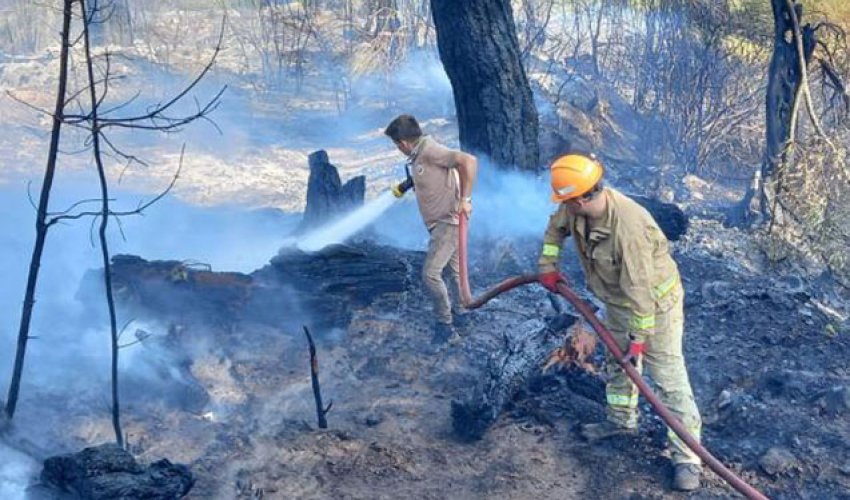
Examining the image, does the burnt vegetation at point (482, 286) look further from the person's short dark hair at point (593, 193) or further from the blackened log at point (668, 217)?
the person's short dark hair at point (593, 193)

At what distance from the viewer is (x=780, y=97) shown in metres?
9.55

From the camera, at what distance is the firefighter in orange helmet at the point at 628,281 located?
4.92 metres

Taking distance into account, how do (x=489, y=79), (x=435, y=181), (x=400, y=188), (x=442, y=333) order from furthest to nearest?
(x=489, y=79)
(x=442, y=333)
(x=400, y=188)
(x=435, y=181)

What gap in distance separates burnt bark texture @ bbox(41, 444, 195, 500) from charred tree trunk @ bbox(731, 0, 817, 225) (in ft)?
23.6

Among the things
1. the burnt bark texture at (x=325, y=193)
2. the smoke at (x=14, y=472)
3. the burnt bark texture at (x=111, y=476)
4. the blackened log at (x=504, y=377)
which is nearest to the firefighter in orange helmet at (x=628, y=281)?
the blackened log at (x=504, y=377)

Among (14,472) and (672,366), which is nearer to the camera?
(14,472)

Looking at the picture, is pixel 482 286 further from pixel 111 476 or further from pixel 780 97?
pixel 111 476

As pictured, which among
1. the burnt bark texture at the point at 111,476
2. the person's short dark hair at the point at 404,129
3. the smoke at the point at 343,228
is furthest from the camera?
the smoke at the point at 343,228

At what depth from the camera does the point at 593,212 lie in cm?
500

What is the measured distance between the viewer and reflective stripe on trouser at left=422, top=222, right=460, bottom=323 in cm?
721

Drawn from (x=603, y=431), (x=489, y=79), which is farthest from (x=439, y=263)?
(x=489, y=79)

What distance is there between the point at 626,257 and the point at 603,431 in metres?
1.56

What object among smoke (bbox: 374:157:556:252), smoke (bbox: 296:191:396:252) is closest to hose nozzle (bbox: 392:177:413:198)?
smoke (bbox: 296:191:396:252)

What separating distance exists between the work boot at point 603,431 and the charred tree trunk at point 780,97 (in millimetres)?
4605
